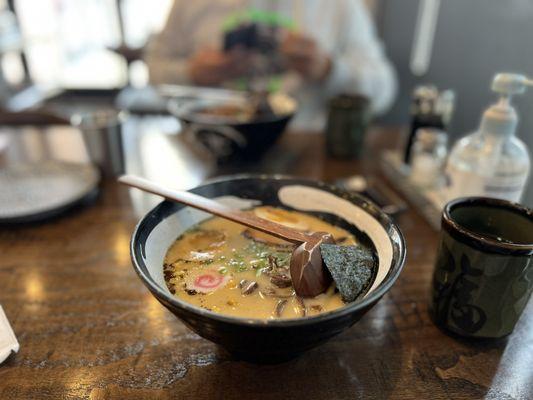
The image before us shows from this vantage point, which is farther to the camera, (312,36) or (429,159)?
(312,36)

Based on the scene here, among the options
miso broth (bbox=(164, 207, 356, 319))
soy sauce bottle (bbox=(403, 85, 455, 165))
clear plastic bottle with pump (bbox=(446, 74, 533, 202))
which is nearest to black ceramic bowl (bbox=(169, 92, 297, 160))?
soy sauce bottle (bbox=(403, 85, 455, 165))

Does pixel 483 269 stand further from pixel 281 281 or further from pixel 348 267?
pixel 281 281

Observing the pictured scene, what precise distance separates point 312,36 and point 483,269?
251 cm

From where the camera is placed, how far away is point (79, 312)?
2.87 ft

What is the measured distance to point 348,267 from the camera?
2.41 feet

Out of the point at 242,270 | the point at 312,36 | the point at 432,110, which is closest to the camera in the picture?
the point at 242,270

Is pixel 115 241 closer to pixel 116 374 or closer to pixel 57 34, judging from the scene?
pixel 116 374

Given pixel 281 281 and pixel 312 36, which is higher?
pixel 312 36

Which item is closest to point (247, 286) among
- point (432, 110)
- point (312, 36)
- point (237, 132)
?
point (237, 132)

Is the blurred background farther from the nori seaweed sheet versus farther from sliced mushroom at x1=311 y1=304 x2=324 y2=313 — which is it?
sliced mushroom at x1=311 y1=304 x2=324 y2=313

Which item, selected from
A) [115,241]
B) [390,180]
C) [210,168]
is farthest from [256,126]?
[115,241]

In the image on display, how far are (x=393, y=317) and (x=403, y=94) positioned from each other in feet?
9.36

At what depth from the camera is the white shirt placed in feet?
8.91

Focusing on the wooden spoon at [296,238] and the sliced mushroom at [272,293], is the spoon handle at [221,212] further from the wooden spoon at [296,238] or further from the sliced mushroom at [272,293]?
the sliced mushroom at [272,293]
